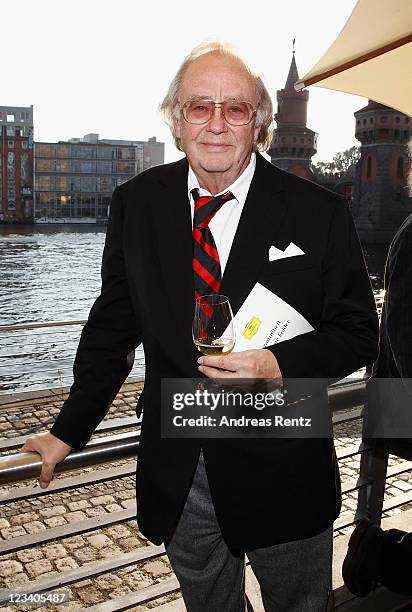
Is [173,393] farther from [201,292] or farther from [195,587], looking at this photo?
[195,587]

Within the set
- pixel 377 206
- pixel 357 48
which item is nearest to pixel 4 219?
pixel 377 206

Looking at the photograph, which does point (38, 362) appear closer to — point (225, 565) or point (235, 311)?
point (225, 565)

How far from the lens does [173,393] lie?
149cm

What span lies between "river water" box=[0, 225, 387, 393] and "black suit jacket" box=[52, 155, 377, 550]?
1307cm

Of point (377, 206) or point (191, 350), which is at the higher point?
point (377, 206)

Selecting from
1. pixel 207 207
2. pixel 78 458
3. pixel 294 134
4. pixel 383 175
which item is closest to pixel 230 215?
pixel 207 207

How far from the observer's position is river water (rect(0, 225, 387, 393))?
58.3 feet

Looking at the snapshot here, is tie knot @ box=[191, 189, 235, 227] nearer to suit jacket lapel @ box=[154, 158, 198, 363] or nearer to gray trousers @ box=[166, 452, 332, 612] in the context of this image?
suit jacket lapel @ box=[154, 158, 198, 363]

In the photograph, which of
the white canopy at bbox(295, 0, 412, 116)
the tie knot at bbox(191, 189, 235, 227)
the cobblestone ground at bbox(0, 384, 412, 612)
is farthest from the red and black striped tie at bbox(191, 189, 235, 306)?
the cobblestone ground at bbox(0, 384, 412, 612)

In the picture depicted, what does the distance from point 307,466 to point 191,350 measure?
40 centimetres

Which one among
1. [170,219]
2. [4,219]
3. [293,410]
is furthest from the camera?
[4,219]

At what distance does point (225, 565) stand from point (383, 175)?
52.6m

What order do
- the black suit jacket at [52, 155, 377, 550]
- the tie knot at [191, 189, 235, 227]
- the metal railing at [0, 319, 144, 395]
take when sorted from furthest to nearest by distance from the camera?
the metal railing at [0, 319, 144, 395]
the tie knot at [191, 189, 235, 227]
the black suit jacket at [52, 155, 377, 550]

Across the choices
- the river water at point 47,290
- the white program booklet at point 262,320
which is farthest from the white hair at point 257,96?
the river water at point 47,290
